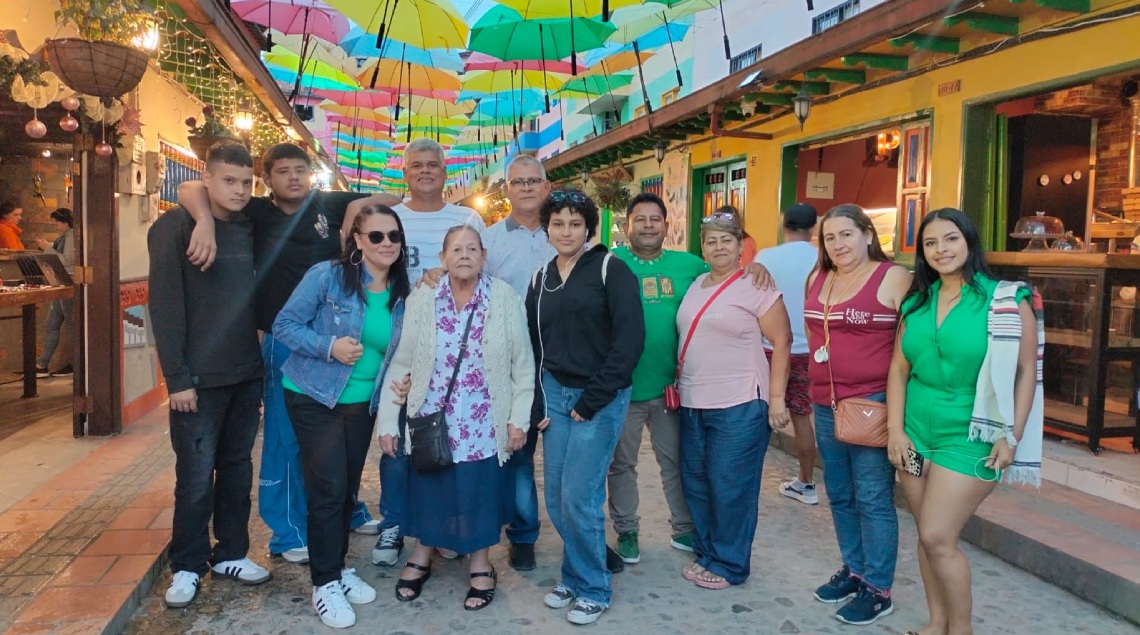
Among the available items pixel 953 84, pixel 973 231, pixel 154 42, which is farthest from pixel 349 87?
pixel 973 231

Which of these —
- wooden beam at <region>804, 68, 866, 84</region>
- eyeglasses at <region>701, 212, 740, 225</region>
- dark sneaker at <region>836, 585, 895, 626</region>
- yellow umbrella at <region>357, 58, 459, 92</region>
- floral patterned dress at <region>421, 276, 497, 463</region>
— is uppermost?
yellow umbrella at <region>357, 58, 459, 92</region>

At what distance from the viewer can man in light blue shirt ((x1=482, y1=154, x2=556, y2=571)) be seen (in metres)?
3.81

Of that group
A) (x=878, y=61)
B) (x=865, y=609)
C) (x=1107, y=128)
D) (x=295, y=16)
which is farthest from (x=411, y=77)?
(x=865, y=609)

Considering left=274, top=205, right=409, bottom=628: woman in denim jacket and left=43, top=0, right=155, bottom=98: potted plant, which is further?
left=43, top=0, right=155, bottom=98: potted plant

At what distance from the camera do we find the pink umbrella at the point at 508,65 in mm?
10961

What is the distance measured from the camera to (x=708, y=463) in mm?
A: 3691

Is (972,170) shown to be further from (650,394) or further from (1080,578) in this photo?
(650,394)

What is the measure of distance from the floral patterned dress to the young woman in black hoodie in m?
0.29

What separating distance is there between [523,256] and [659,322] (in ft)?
2.61

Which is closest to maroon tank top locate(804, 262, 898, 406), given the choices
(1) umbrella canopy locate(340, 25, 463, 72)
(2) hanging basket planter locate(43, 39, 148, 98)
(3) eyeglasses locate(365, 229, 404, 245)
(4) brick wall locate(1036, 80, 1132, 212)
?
(3) eyeglasses locate(365, 229, 404, 245)

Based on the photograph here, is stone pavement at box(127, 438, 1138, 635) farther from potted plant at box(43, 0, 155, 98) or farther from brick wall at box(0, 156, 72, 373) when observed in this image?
brick wall at box(0, 156, 72, 373)

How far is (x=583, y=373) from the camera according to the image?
3277 millimetres

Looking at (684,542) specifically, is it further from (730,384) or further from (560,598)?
(730,384)

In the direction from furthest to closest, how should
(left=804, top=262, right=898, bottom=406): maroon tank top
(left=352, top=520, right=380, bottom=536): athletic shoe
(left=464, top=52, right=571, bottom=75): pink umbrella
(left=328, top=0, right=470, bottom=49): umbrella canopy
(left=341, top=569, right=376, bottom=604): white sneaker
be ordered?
(left=464, top=52, right=571, bottom=75): pink umbrella < (left=328, top=0, right=470, bottom=49): umbrella canopy < (left=352, top=520, right=380, bottom=536): athletic shoe < (left=341, top=569, right=376, bottom=604): white sneaker < (left=804, top=262, right=898, bottom=406): maroon tank top
